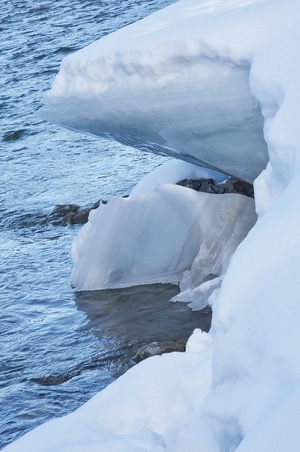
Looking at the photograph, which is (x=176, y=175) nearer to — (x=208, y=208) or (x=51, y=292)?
(x=208, y=208)

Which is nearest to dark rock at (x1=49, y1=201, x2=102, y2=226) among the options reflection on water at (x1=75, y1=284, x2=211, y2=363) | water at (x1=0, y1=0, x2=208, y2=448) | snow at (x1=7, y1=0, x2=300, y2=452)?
water at (x1=0, y1=0, x2=208, y2=448)

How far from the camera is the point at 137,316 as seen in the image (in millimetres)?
6000

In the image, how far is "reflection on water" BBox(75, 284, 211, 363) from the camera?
5.66 metres

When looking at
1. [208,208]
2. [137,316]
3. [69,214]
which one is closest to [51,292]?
[137,316]

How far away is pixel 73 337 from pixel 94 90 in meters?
1.38

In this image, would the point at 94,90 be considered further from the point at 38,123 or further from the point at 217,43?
the point at 38,123

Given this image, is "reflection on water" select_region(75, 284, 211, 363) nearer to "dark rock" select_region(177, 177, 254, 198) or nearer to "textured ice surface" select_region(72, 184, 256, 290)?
"textured ice surface" select_region(72, 184, 256, 290)

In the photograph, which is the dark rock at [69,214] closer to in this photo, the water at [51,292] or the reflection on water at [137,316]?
the water at [51,292]

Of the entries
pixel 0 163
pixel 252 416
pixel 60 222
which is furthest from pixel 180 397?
pixel 0 163

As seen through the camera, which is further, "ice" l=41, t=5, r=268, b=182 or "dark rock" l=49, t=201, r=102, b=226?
"dark rock" l=49, t=201, r=102, b=226

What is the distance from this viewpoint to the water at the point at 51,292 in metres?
5.34

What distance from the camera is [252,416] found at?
2.77 metres

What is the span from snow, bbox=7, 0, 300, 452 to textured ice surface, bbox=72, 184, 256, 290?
0.14ft

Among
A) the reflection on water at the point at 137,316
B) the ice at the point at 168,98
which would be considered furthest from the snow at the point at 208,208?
the reflection on water at the point at 137,316
